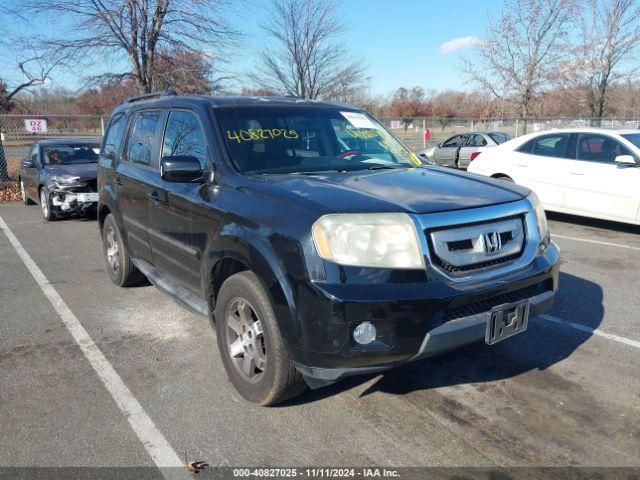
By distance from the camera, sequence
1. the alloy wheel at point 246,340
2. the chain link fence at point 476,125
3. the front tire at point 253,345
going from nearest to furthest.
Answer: the front tire at point 253,345
the alloy wheel at point 246,340
the chain link fence at point 476,125

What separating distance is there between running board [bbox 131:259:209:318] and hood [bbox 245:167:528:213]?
3.59 feet

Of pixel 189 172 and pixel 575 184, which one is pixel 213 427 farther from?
pixel 575 184

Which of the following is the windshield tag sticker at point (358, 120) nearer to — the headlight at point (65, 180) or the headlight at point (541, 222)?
the headlight at point (541, 222)

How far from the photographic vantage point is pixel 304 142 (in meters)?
3.87

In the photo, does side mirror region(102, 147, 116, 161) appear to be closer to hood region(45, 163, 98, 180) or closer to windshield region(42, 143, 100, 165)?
hood region(45, 163, 98, 180)

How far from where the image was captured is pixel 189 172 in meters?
3.40

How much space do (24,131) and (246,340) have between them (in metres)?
16.2

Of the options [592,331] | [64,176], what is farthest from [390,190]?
[64,176]

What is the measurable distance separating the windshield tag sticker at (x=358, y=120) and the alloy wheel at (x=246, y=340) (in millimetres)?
1939

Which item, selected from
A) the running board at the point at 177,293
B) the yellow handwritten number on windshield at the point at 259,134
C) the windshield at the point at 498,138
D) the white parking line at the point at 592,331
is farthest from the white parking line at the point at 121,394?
the windshield at the point at 498,138

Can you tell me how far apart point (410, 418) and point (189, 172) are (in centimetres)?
206

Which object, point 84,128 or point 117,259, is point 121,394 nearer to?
point 117,259

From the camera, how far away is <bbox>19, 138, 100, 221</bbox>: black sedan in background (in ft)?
31.7

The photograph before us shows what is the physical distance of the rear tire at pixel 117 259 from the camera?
5336 millimetres
